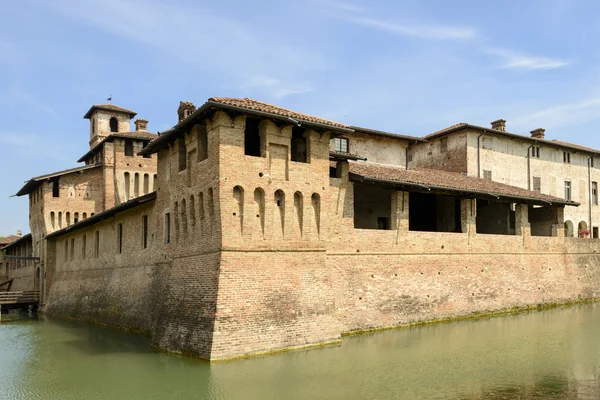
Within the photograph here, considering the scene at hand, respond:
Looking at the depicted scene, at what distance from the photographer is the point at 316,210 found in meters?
A: 17.2

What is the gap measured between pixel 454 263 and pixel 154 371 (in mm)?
12661

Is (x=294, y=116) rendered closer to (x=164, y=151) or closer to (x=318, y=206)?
(x=318, y=206)

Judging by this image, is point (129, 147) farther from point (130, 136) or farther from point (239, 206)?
point (239, 206)

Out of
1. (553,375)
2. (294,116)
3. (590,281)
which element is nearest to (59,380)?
(294,116)

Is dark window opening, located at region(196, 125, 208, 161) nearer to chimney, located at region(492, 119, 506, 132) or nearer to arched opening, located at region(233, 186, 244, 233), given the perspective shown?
arched opening, located at region(233, 186, 244, 233)

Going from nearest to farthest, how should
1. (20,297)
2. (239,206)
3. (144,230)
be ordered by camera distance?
(239,206) → (144,230) → (20,297)

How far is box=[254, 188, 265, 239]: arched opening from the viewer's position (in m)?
15.9

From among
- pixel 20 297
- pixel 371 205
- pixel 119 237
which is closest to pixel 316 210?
pixel 371 205

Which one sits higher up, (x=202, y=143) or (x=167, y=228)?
(x=202, y=143)

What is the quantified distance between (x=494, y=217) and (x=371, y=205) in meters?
6.82

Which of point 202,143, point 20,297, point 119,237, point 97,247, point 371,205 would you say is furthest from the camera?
point 20,297

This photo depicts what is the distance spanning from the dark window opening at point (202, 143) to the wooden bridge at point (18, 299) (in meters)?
21.6

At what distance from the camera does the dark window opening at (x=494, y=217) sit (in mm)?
25750

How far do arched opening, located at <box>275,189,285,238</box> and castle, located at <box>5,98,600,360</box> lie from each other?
3cm
